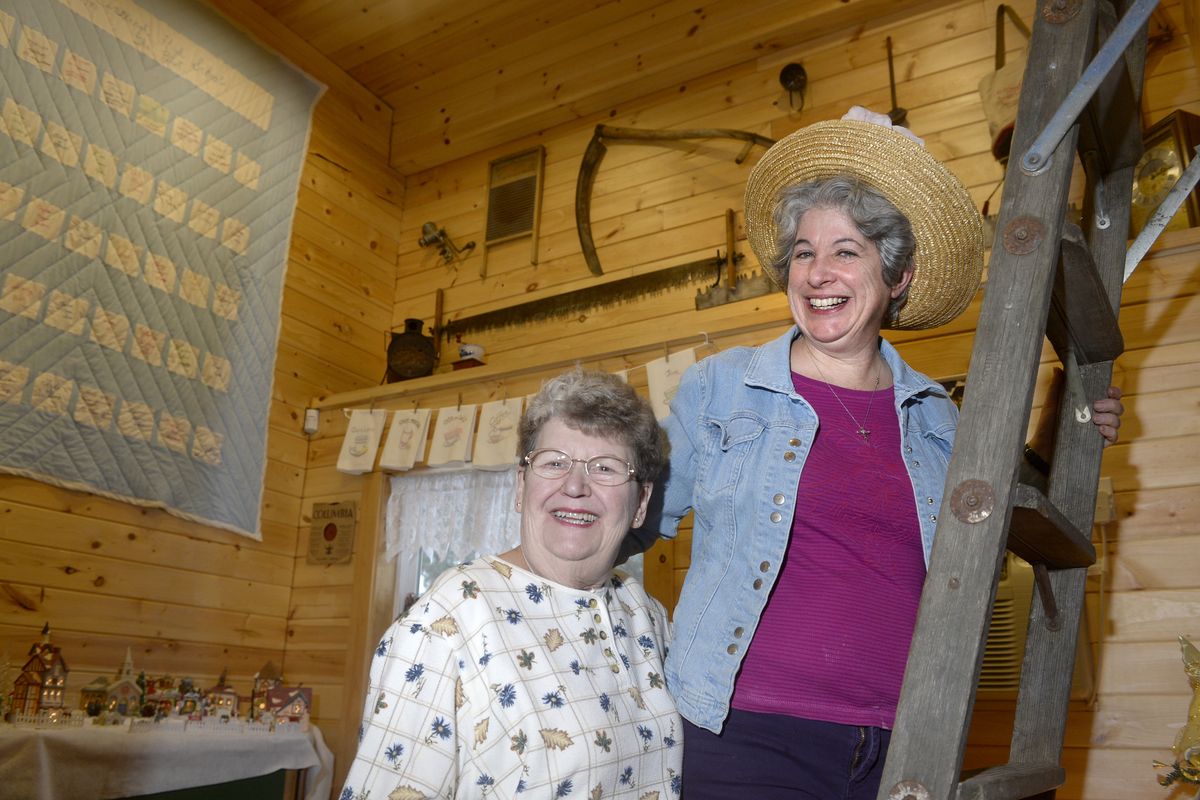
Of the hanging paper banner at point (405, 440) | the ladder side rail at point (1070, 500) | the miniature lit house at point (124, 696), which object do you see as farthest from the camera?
the hanging paper banner at point (405, 440)

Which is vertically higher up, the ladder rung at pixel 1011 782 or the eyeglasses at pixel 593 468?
the eyeglasses at pixel 593 468

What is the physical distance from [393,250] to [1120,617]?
4079 mm

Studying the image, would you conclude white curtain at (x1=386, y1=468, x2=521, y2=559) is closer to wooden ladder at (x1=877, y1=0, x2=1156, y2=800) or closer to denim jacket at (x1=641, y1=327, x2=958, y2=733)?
denim jacket at (x1=641, y1=327, x2=958, y2=733)

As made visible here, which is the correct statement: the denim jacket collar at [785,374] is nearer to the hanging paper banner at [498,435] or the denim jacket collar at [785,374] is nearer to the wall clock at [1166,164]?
the wall clock at [1166,164]

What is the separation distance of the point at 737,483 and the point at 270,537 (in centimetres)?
358

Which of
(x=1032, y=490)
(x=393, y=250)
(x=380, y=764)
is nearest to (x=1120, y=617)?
(x=1032, y=490)

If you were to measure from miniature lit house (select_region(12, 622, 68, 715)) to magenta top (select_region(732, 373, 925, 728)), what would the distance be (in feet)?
9.07

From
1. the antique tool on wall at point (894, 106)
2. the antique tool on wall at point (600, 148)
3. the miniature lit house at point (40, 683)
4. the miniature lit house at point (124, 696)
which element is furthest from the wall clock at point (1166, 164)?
the miniature lit house at point (40, 683)

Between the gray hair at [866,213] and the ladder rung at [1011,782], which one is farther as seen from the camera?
the gray hair at [866,213]

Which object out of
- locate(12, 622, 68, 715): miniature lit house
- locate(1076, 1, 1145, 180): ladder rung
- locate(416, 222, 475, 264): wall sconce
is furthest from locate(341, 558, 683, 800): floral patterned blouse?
locate(416, 222, 475, 264): wall sconce

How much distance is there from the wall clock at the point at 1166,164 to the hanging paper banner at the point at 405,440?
2814mm

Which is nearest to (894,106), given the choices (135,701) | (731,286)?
(731,286)

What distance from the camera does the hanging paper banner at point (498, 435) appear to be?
3.94m

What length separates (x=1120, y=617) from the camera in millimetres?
2875
